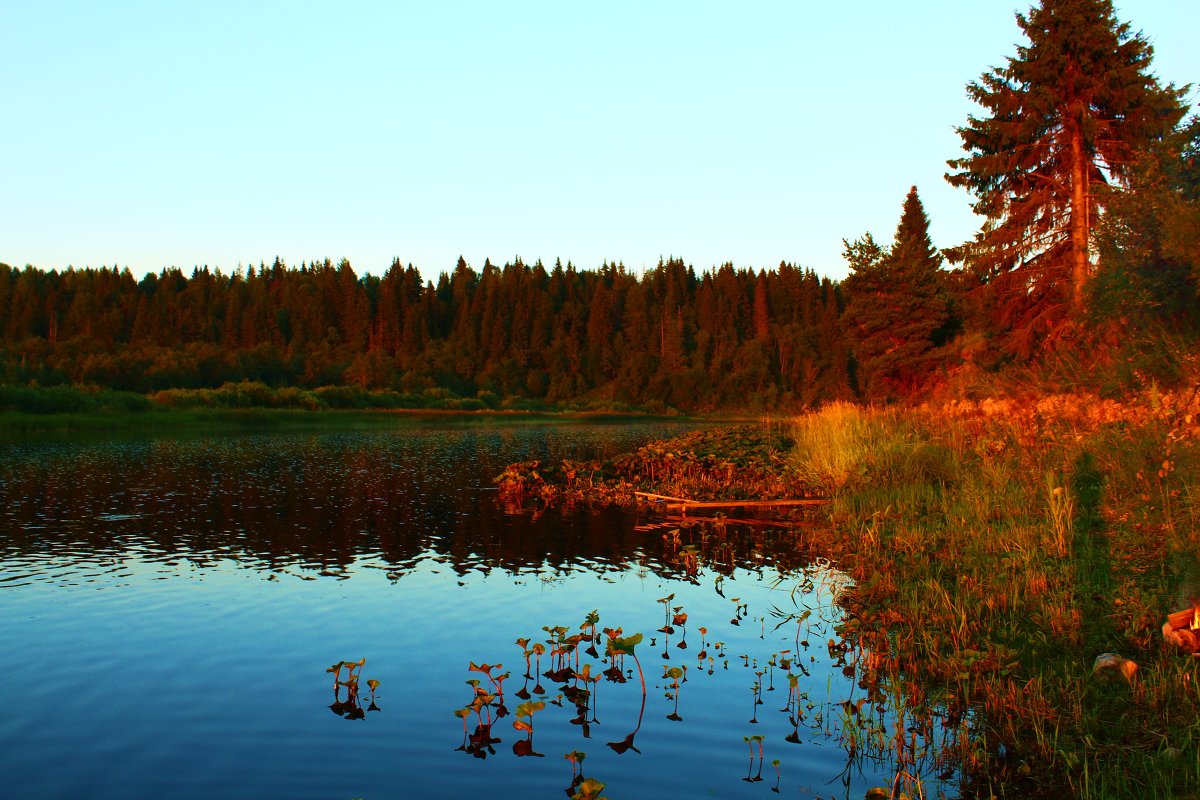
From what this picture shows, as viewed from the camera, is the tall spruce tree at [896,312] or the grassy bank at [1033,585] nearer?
the grassy bank at [1033,585]

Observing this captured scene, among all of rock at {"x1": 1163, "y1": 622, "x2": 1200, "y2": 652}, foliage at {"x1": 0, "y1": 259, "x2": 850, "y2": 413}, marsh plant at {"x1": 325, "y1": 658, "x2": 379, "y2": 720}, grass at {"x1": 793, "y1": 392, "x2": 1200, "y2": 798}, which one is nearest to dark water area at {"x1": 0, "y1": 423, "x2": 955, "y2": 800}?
marsh plant at {"x1": 325, "y1": 658, "x2": 379, "y2": 720}

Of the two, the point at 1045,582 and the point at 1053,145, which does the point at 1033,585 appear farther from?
the point at 1053,145

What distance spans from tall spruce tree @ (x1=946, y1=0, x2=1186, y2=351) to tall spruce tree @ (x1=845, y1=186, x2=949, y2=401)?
36.9 feet

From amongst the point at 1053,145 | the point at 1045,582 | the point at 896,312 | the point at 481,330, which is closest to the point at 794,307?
the point at 481,330

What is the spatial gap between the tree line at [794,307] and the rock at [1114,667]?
1046 cm

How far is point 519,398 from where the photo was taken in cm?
10531

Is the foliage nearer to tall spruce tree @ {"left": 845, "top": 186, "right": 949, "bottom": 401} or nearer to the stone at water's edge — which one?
tall spruce tree @ {"left": 845, "top": 186, "right": 949, "bottom": 401}

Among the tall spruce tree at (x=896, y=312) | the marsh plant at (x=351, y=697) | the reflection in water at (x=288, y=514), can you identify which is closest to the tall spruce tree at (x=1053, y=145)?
the tall spruce tree at (x=896, y=312)

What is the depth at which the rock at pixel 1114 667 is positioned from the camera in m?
6.93

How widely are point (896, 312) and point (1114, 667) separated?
39223mm

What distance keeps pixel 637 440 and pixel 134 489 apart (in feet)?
94.9

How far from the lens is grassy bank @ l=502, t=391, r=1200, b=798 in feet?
20.1

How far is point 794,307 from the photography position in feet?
427

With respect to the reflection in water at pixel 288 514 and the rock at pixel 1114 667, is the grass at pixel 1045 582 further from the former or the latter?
the reflection in water at pixel 288 514
